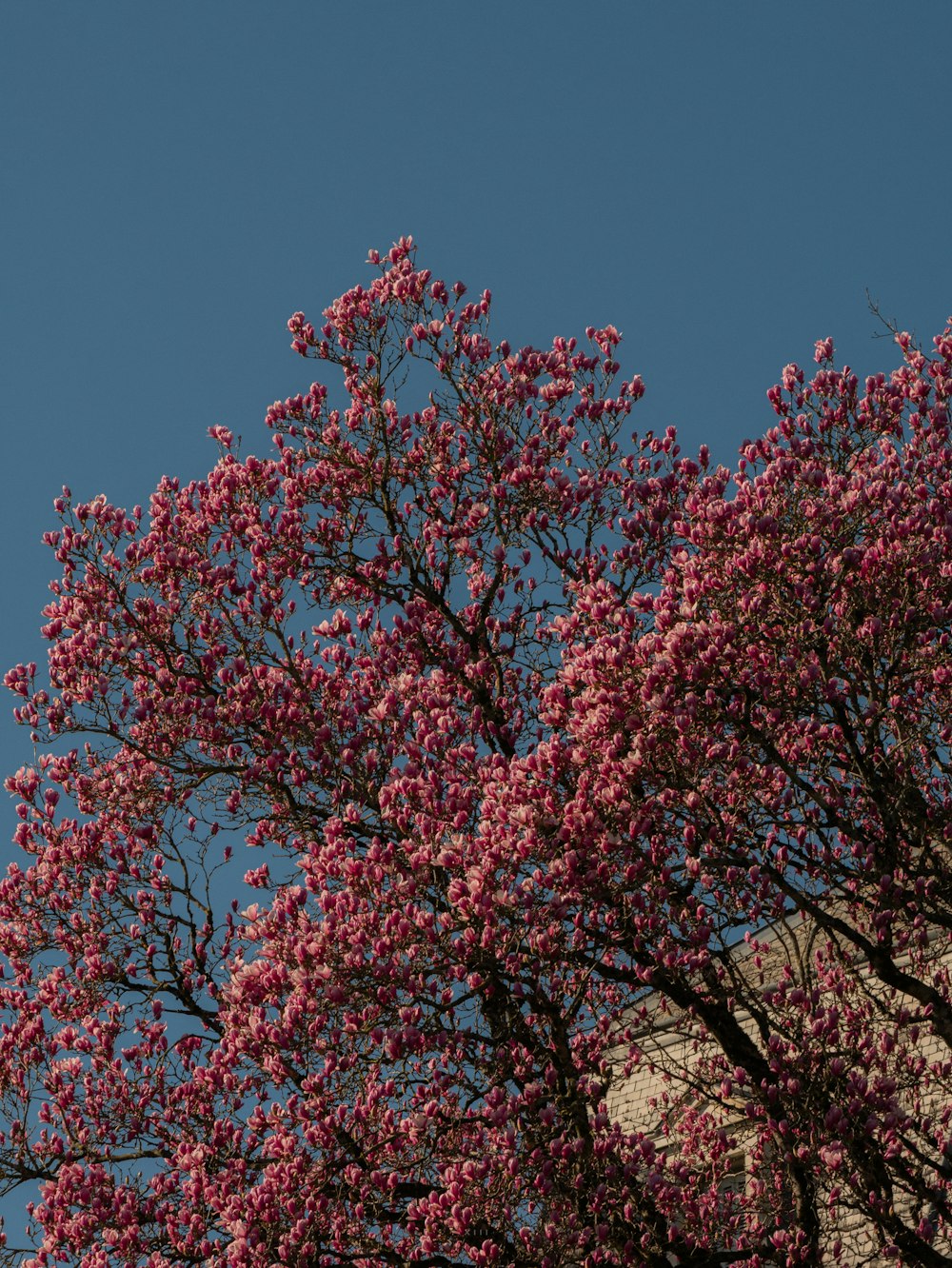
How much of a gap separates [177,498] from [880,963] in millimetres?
8929

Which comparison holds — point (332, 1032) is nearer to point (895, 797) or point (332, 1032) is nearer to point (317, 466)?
point (895, 797)

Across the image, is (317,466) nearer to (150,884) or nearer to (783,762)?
(150,884)

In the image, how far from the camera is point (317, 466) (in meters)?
15.4

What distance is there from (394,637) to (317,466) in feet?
6.83

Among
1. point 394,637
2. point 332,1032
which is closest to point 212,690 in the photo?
point 394,637

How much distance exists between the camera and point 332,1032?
35.2 feet

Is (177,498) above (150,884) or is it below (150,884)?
above

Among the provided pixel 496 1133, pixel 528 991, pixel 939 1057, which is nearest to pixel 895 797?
pixel 528 991

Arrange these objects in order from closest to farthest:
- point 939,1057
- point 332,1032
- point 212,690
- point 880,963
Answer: point 332,1032, point 880,963, point 212,690, point 939,1057

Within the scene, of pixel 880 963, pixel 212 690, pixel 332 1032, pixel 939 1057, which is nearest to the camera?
pixel 332 1032

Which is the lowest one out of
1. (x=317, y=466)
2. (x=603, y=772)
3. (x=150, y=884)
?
(x=603, y=772)

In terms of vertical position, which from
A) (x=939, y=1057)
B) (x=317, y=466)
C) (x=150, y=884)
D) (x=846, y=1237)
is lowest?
(x=846, y=1237)

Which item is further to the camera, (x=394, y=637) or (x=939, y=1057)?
(x=939, y=1057)

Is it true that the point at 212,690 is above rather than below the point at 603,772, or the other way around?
above
